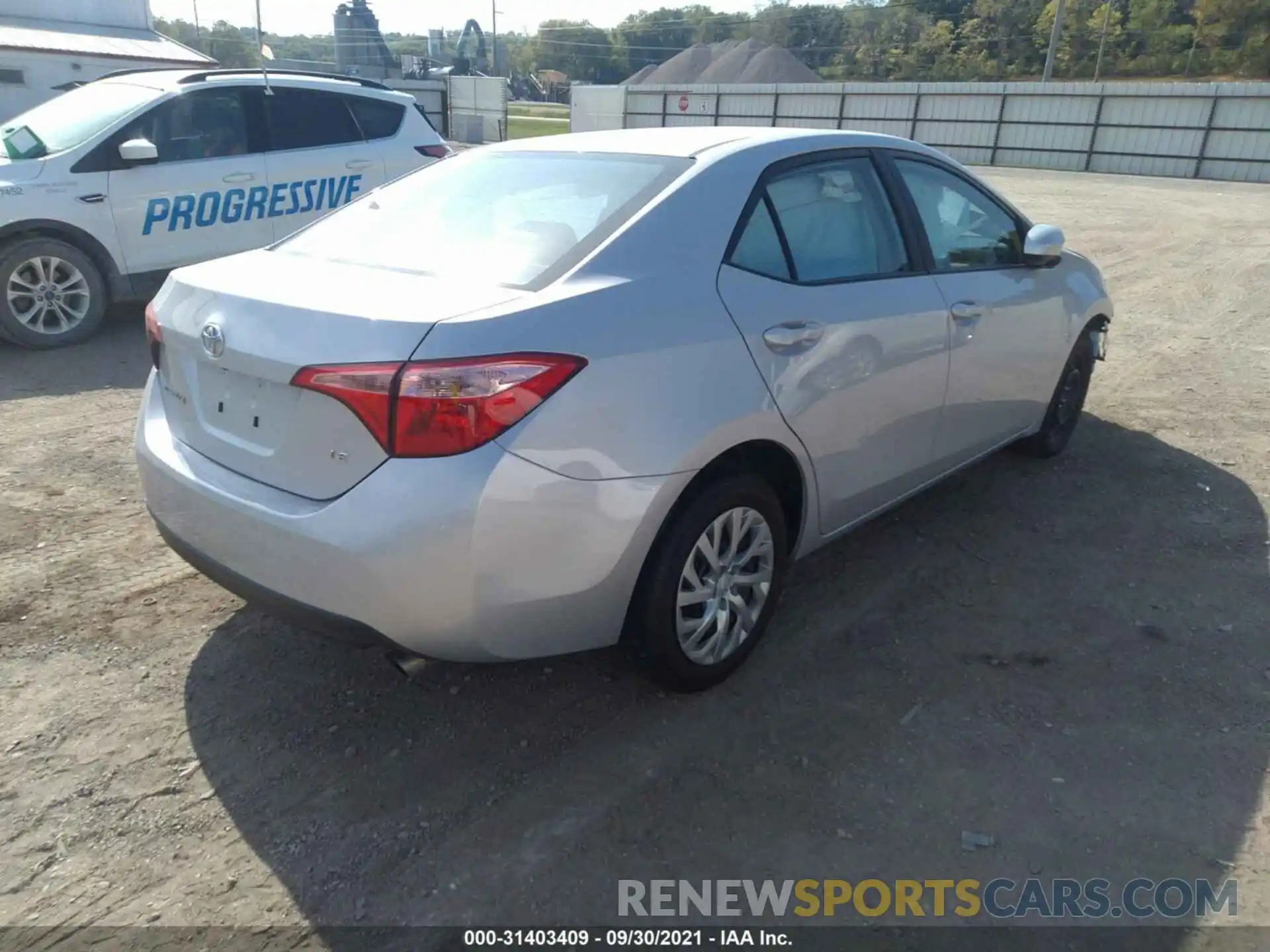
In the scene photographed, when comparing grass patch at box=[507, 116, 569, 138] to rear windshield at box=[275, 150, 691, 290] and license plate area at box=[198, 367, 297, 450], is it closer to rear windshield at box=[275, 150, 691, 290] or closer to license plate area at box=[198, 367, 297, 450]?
rear windshield at box=[275, 150, 691, 290]

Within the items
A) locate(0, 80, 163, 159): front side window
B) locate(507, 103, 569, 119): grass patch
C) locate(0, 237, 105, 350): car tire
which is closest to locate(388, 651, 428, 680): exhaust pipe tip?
locate(0, 237, 105, 350): car tire

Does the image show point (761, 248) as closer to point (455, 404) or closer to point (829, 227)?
point (829, 227)

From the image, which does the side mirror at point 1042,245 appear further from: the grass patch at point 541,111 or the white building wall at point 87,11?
the grass patch at point 541,111

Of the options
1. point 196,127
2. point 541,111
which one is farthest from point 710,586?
point 541,111

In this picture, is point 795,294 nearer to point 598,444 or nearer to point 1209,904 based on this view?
point 598,444

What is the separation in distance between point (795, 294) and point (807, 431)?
442 mm

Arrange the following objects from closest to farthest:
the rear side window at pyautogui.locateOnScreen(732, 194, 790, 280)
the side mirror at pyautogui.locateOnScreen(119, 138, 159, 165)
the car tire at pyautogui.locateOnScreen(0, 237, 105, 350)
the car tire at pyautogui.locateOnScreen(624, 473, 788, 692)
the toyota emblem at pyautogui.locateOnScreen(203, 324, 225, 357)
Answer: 1. the toyota emblem at pyautogui.locateOnScreen(203, 324, 225, 357)
2. the car tire at pyautogui.locateOnScreen(624, 473, 788, 692)
3. the rear side window at pyautogui.locateOnScreen(732, 194, 790, 280)
4. the car tire at pyautogui.locateOnScreen(0, 237, 105, 350)
5. the side mirror at pyautogui.locateOnScreen(119, 138, 159, 165)

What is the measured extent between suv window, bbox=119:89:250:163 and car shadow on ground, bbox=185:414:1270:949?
5.00 metres

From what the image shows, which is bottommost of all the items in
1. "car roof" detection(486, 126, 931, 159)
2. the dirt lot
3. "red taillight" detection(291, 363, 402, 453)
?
the dirt lot

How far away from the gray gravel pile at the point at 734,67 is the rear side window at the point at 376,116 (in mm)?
72072

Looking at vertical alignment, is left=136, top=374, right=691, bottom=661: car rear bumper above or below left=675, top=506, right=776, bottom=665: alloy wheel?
above

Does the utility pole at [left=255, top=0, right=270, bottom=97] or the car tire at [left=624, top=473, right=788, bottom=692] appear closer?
the car tire at [left=624, top=473, right=788, bottom=692]

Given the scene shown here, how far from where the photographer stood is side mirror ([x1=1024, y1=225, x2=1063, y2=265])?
14.0 ft

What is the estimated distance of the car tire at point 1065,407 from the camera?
5.02 m
